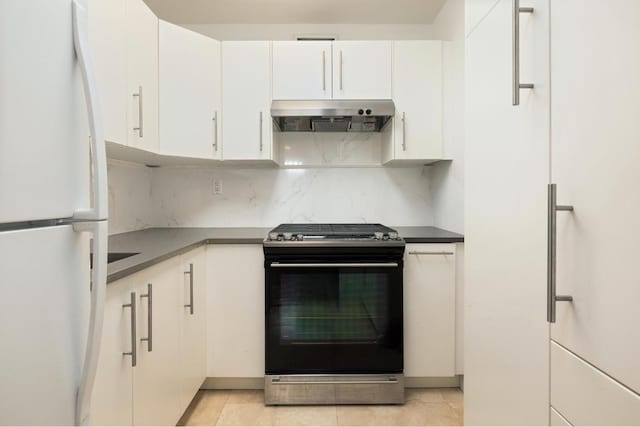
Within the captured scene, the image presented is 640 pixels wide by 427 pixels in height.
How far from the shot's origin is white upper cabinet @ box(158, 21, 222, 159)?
6.86 feet

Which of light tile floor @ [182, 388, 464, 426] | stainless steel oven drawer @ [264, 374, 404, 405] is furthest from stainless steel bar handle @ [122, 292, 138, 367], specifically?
stainless steel oven drawer @ [264, 374, 404, 405]

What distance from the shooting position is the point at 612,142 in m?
0.69

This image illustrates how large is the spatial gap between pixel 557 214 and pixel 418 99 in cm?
179

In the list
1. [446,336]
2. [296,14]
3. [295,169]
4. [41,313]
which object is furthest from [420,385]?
[296,14]

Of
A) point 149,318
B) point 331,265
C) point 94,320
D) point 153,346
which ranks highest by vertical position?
point 94,320

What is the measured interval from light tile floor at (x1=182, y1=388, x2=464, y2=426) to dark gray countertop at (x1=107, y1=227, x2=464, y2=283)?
90 centimetres

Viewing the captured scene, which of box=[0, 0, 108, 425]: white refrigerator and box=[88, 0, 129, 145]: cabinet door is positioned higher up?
box=[88, 0, 129, 145]: cabinet door

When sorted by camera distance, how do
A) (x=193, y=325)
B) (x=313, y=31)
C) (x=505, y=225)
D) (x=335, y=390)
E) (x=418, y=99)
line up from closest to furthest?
(x=505, y=225) < (x=193, y=325) < (x=335, y=390) < (x=418, y=99) < (x=313, y=31)

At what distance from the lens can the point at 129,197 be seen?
96.0 inches

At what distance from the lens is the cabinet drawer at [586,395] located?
2.20ft

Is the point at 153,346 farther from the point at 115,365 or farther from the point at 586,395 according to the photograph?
the point at 586,395

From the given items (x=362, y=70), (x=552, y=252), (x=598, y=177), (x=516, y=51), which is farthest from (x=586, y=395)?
(x=362, y=70)

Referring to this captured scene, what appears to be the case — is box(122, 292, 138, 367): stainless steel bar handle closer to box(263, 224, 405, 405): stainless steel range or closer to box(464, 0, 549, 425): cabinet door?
box(263, 224, 405, 405): stainless steel range

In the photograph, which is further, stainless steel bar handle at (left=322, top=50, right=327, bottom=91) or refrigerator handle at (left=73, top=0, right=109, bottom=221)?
stainless steel bar handle at (left=322, top=50, right=327, bottom=91)
